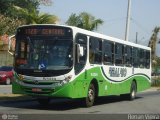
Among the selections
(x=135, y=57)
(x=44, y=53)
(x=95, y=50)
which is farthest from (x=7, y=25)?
(x=44, y=53)

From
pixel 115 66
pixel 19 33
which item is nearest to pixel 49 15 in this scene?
pixel 115 66

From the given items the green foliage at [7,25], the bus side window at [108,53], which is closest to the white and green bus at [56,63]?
the bus side window at [108,53]

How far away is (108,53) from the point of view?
904 inches

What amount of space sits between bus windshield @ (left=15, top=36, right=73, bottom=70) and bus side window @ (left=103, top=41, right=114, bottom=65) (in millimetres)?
3662

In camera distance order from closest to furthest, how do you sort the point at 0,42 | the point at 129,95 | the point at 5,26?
the point at 129,95 < the point at 0,42 < the point at 5,26

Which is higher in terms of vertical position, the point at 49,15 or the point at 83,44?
the point at 49,15

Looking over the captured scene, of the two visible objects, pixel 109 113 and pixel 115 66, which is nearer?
pixel 109 113

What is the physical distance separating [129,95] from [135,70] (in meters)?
1.40

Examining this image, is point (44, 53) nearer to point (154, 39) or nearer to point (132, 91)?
point (132, 91)

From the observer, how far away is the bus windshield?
18953mm

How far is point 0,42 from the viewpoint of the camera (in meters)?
42.4

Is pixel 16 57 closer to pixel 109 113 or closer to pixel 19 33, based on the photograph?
pixel 19 33

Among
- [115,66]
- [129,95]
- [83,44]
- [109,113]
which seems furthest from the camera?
[129,95]

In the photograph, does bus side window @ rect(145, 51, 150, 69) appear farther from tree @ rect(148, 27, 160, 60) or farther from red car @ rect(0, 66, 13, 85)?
tree @ rect(148, 27, 160, 60)
